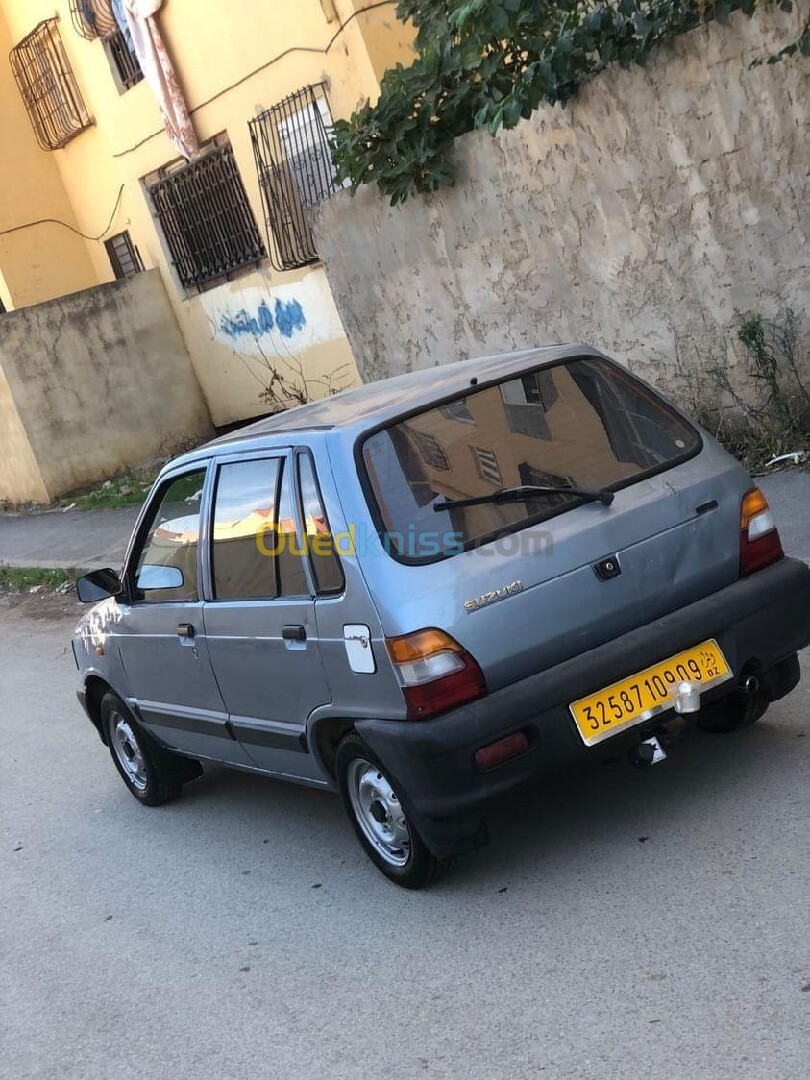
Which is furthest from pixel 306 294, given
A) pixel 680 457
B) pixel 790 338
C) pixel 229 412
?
pixel 680 457

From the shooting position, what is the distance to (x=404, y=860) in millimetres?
4598

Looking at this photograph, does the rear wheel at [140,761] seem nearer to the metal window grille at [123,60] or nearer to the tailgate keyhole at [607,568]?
the tailgate keyhole at [607,568]

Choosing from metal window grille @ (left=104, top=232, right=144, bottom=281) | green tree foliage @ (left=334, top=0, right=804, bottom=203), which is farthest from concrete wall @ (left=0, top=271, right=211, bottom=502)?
green tree foliage @ (left=334, top=0, right=804, bottom=203)

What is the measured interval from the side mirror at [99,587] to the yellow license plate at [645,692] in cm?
258

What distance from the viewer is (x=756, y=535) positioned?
185 inches

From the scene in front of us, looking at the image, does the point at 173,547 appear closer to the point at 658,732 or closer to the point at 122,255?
the point at 658,732

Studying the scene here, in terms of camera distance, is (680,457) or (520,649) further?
(680,457)

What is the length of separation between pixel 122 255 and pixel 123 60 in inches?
135

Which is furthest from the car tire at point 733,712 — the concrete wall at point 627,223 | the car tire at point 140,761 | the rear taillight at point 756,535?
the concrete wall at point 627,223

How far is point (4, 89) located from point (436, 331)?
1118 centimetres

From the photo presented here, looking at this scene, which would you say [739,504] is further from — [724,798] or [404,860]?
[404,860]

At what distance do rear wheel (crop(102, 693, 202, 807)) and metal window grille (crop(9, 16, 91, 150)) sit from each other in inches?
518

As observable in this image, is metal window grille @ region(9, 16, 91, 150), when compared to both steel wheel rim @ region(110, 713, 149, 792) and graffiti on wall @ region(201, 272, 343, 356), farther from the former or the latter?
steel wheel rim @ region(110, 713, 149, 792)

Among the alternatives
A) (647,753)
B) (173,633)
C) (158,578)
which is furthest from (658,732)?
(158,578)
